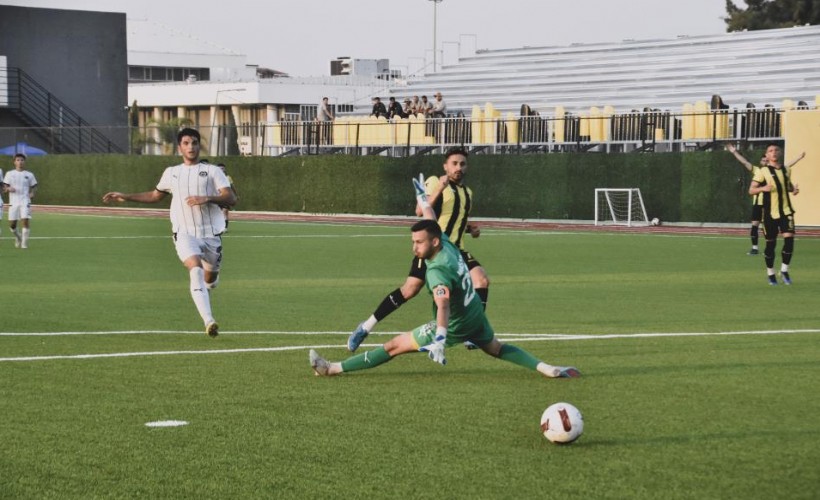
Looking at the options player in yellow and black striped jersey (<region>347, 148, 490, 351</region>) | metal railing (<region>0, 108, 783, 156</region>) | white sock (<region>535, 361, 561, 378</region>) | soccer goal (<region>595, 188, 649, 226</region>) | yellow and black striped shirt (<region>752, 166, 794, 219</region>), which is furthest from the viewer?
soccer goal (<region>595, 188, 649, 226</region>)

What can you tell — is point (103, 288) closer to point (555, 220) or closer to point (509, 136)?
point (555, 220)

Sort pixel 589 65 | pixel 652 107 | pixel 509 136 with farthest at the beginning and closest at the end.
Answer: pixel 589 65
pixel 652 107
pixel 509 136

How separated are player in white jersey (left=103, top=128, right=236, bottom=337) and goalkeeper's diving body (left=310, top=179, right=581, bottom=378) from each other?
3617mm

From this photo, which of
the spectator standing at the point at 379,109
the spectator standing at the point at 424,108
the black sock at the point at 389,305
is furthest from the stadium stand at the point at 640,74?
the black sock at the point at 389,305

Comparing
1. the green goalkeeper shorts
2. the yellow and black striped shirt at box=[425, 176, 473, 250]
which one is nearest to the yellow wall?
the yellow and black striped shirt at box=[425, 176, 473, 250]

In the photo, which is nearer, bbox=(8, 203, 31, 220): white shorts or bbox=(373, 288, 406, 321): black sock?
bbox=(373, 288, 406, 321): black sock

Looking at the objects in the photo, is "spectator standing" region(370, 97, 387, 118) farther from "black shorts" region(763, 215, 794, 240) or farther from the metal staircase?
"black shorts" region(763, 215, 794, 240)

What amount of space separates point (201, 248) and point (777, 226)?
34.1 feet

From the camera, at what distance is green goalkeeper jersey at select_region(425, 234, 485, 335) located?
33.0ft

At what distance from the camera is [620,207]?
40875 millimetres

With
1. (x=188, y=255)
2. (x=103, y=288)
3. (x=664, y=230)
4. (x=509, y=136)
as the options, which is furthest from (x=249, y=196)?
(x=188, y=255)

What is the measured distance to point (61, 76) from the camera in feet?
223

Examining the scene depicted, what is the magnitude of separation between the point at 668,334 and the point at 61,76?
58439 millimetres

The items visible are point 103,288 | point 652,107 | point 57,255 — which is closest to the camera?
point 103,288
